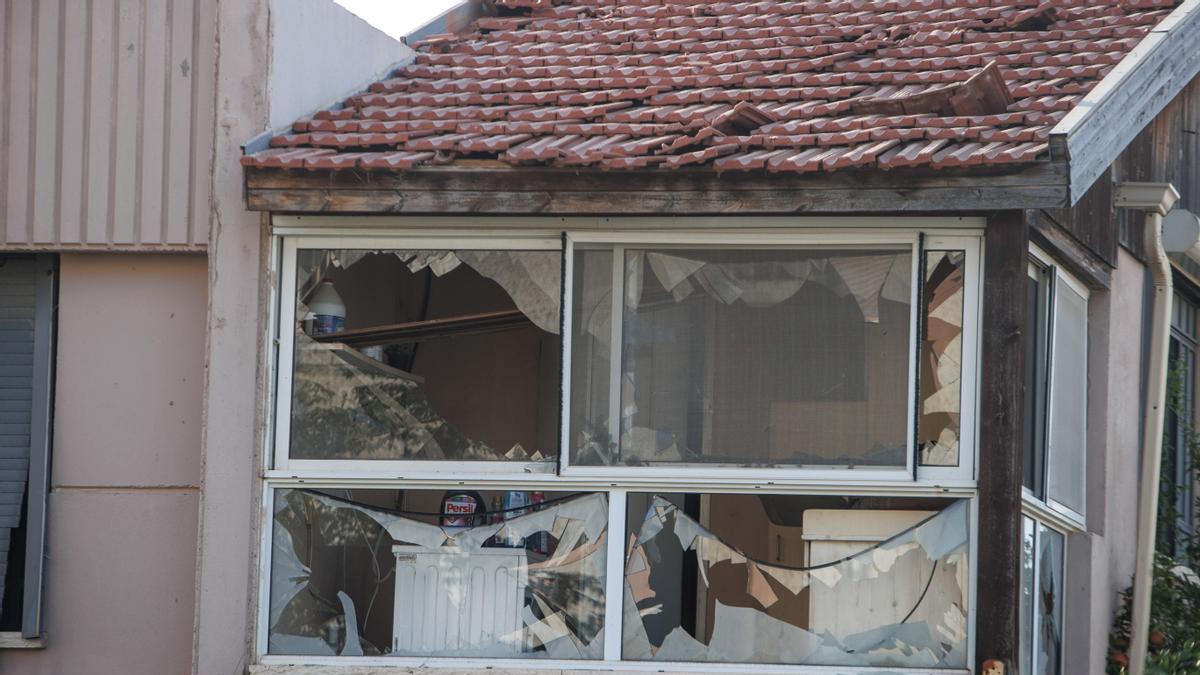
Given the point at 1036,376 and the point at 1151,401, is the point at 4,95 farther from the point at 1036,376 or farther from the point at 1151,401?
the point at 1151,401

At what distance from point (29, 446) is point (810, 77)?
14.1 feet

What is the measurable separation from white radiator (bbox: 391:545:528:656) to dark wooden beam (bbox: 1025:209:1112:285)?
2754mm

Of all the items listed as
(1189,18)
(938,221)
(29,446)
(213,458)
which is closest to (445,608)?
A: (213,458)

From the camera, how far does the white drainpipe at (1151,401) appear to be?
27.0 ft

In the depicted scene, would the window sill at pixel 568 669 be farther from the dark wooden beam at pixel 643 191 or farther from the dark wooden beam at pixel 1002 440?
the dark wooden beam at pixel 643 191

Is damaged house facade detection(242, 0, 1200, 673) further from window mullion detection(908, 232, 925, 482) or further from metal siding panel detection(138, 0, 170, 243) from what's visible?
metal siding panel detection(138, 0, 170, 243)

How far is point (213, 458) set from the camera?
7.48 metres

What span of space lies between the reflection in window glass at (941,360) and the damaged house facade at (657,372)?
13 millimetres

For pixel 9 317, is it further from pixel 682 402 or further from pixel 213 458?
pixel 682 402

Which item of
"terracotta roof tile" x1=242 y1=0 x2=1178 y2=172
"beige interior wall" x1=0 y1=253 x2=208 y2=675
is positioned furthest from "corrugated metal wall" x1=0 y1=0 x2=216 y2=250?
"terracotta roof tile" x1=242 y1=0 x2=1178 y2=172

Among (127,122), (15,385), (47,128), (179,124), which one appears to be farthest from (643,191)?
(15,385)

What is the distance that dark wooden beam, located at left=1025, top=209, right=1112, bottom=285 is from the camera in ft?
23.9

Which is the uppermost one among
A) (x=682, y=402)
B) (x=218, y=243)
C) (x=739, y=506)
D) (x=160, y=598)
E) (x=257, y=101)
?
(x=257, y=101)

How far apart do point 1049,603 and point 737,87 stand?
3033 mm
